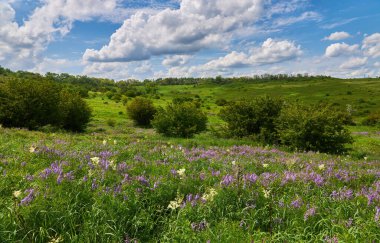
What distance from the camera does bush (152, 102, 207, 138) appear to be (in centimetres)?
2736

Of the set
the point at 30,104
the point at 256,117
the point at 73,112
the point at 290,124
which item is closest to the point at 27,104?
the point at 30,104

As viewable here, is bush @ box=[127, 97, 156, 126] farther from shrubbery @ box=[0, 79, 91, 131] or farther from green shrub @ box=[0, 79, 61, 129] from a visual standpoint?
green shrub @ box=[0, 79, 61, 129]

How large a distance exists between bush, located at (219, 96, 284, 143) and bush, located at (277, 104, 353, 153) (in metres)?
3.47

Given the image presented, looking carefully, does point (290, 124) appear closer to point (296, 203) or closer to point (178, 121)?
point (178, 121)

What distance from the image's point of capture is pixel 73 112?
1308 inches

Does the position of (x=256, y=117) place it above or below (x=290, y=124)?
above

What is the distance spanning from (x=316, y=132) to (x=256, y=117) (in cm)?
586

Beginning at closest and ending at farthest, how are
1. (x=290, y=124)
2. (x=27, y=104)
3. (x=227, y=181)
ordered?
(x=227, y=181) → (x=290, y=124) → (x=27, y=104)

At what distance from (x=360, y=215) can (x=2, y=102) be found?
30744 millimetres

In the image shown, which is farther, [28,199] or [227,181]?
[227,181]

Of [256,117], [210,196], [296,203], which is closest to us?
[210,196]

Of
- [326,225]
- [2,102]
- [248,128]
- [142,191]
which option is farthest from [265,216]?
[2,102]

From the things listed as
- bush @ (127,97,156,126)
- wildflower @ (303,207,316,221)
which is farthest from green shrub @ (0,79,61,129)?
wildflower @ (303,207,316,221)

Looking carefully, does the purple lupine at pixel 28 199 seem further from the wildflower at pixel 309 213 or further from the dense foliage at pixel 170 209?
the wildflower at pixel 309 213
